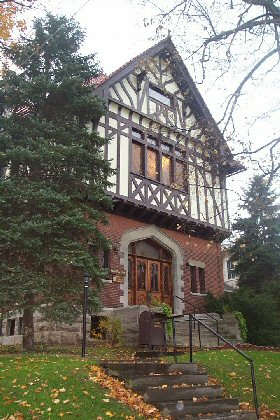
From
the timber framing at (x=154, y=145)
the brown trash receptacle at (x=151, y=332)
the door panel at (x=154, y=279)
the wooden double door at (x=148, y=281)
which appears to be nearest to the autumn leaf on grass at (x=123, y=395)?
the brown trash receptacle at (x=151, y=332)

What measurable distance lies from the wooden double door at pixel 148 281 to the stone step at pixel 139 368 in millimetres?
9265

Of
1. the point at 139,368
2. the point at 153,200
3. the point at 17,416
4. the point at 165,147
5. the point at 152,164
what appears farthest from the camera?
the point at 165,147

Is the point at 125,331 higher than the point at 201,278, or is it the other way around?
the point at 201,278

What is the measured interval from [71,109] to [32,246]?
16.4 ft

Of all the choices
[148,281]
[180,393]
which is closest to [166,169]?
[148,281]

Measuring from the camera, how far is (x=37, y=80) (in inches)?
541

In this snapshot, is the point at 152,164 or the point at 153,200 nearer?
the point at 153,200

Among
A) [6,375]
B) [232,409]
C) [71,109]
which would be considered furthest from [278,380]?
[71,109]

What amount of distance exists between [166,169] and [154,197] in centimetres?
204

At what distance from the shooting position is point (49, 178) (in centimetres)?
1377

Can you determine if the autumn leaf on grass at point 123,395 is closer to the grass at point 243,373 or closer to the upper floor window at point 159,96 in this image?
the grass at point 243,373

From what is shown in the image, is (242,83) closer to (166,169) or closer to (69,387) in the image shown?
(69,387)

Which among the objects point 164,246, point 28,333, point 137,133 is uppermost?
point 137,133

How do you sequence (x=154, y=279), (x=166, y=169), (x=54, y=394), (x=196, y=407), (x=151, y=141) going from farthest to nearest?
(x=166, y=169)
(x=151, y=141)
(x=154, y=279)
(x=196, y=407)
(x=54, y=394)
